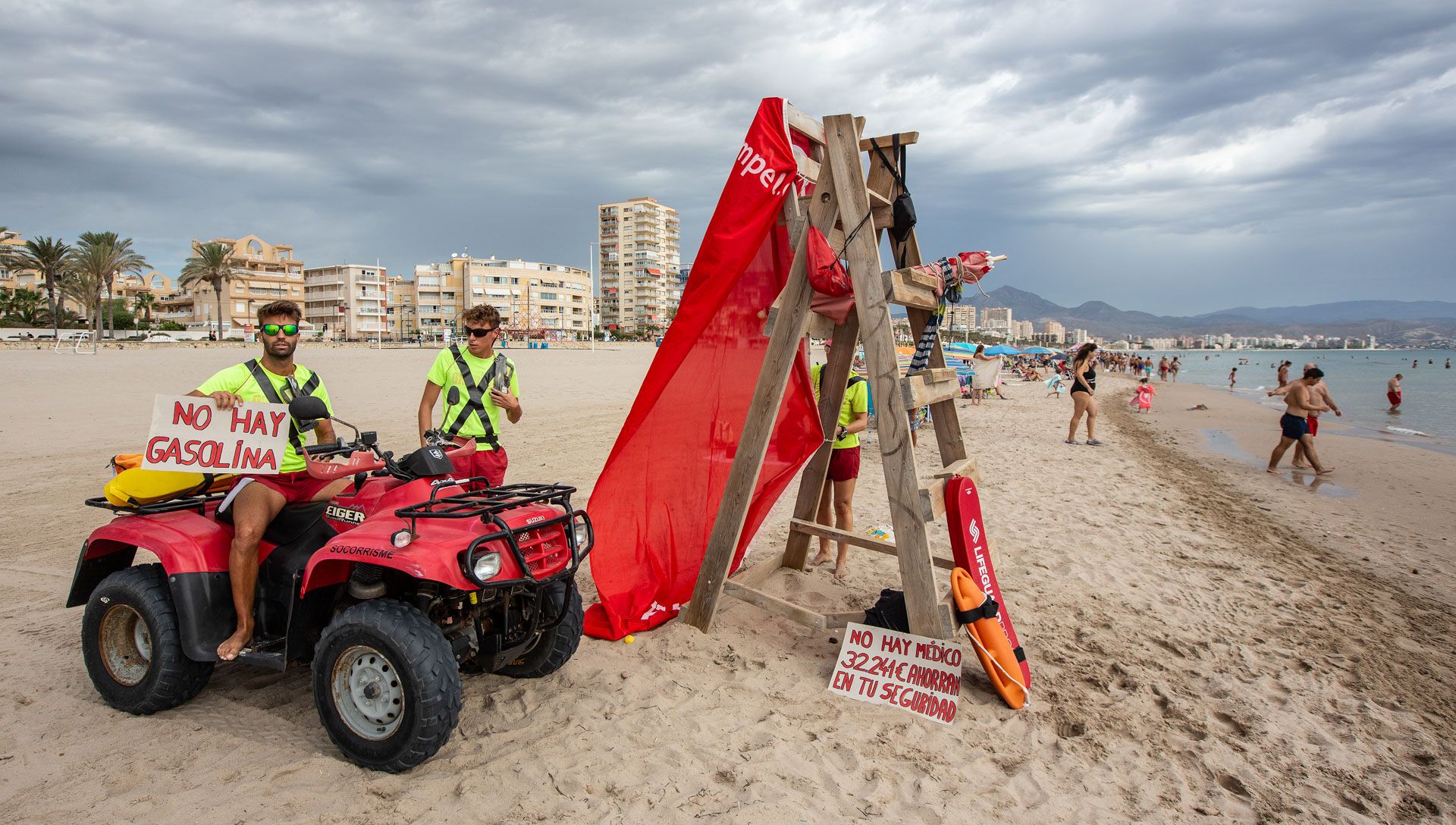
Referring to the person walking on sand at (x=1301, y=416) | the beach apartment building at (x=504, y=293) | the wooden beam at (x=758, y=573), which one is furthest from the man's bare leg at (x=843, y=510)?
the beach apartment building at (x=504, y=293)

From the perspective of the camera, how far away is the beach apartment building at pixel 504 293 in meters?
102

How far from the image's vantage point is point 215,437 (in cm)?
312

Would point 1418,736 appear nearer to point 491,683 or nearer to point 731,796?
point 731,796

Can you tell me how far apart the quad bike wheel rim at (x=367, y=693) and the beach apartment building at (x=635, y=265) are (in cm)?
11772

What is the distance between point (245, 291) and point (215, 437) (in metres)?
98.3

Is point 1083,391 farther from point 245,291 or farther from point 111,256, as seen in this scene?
point 245,291

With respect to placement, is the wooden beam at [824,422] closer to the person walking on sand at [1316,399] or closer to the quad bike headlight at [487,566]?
the quad bike headlight at [487,566]

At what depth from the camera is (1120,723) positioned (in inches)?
138

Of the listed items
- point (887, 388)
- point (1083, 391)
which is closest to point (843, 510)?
point (887, 388)

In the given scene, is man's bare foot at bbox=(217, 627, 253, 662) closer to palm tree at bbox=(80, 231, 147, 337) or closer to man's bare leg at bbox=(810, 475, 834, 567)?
man's bare leg at bbox=(810, 475, 834, 567)

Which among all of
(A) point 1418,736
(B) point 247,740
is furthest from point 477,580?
(A) point 1418,736

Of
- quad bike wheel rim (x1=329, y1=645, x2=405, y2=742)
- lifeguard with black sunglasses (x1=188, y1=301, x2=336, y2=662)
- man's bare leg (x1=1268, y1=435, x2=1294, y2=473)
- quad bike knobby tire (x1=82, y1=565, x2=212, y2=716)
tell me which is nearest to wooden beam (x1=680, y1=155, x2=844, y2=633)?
quad bike wheel rim (x1=329, y1=645, x2=405, y2=742)

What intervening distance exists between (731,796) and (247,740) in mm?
2173

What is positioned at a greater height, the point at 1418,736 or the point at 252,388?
the point at 252,388
